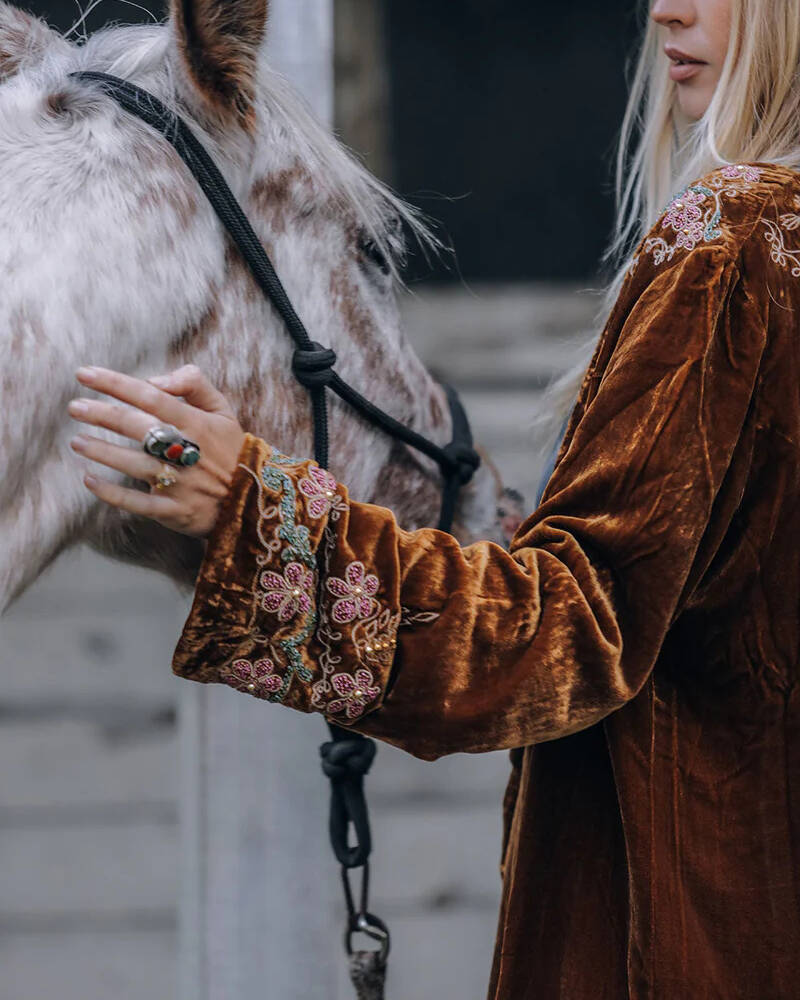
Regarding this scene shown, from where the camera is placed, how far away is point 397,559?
0.73 m

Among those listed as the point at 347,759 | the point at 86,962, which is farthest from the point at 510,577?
the point at 86,962

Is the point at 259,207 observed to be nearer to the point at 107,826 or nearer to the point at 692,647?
the point at 692,647

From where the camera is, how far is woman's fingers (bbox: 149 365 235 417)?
2.36 ft

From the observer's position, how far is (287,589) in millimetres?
712

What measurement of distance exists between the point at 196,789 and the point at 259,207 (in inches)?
39.4

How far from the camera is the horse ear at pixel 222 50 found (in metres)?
0.85

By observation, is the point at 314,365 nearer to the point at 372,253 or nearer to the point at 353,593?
the point at 372,253

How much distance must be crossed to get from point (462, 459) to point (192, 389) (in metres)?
0.57

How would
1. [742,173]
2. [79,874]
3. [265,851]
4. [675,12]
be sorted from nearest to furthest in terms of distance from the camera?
[742,173]
[675,12]
[265,851]
[79,874]

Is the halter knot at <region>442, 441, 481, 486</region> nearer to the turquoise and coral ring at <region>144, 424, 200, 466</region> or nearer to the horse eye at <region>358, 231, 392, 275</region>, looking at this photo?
the horse eye at <region>358, 231, 392, 275</region>

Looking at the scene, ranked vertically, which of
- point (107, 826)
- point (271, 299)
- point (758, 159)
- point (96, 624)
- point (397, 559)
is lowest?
point (107, 826)

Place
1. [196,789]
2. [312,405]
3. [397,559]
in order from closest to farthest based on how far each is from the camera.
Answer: [397,559] < [312,405] < [196,789]

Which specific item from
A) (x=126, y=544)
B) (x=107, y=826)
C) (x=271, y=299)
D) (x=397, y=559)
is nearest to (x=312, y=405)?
(x=271, y=299)

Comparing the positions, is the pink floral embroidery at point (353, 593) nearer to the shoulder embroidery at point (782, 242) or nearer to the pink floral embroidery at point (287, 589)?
the pink floral embroidery at point (287, 589)
